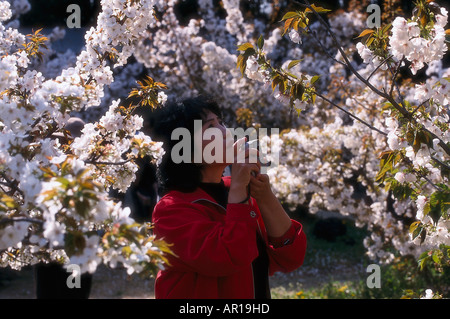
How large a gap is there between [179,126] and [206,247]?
1.84 feet

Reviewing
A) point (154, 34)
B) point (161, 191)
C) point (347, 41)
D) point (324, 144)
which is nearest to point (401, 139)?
point (161, 191)

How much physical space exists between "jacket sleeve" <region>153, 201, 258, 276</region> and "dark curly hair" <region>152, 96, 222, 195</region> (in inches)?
8.2

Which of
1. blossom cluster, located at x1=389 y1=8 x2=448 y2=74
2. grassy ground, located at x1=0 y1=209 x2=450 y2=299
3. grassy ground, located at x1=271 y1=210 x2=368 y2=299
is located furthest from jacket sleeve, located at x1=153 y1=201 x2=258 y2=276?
grassy ground, located at x1=271 y1=210 x2=368 y2=299

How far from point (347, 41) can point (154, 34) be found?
3508mm

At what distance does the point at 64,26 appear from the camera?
1079 centimetres

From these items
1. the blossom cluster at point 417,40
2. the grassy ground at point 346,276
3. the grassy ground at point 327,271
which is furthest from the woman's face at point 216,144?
the grassy ground at point 327,271

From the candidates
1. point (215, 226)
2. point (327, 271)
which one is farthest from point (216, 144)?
point (327, 271)

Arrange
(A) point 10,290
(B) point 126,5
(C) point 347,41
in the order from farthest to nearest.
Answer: (C) point 347,41
(A) point 10,290
(B) point 126,5

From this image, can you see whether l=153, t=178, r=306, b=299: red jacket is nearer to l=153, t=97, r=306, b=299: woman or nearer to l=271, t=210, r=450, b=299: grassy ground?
l=153, t=97, r=306, b=299: woman

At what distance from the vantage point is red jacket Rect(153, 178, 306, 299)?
5.60 feet

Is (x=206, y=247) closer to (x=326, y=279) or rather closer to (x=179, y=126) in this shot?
(x=179, y=126)

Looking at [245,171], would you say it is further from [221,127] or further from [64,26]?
[64,26]

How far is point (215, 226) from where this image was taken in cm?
179
